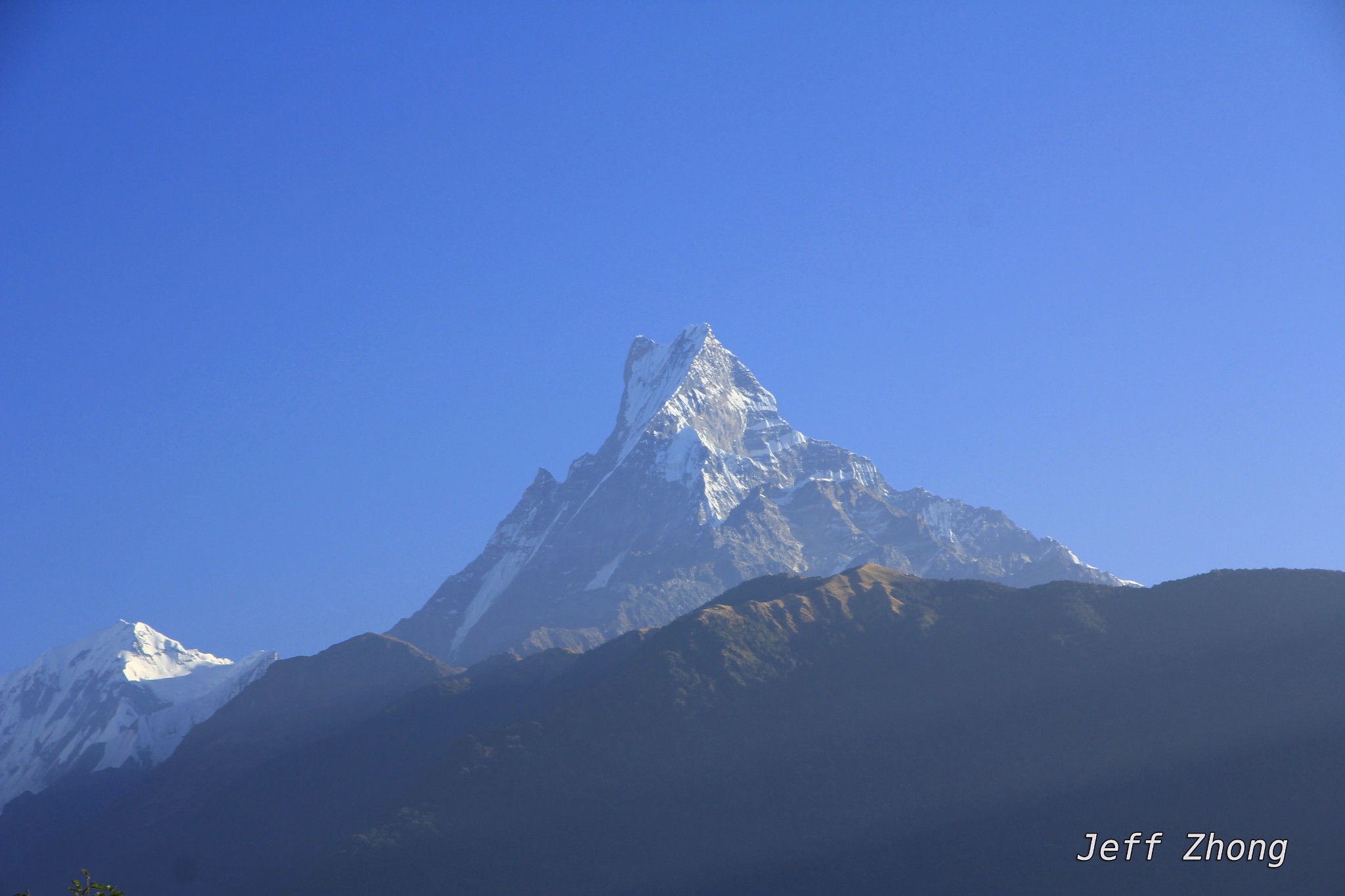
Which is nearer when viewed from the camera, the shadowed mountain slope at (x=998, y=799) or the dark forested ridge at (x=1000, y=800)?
the dark forested ridge at (x=1000, y=800)

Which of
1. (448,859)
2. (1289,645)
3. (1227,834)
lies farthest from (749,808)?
(1289,645)

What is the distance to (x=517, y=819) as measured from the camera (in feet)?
636

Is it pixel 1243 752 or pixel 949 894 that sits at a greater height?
pixel 1243 752

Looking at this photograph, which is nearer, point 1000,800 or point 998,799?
point 1000,800

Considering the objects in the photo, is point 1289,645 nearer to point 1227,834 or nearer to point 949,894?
point 1227,834

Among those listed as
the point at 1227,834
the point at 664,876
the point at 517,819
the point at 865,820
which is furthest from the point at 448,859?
the point at 1227,834

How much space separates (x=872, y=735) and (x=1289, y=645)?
6134cm

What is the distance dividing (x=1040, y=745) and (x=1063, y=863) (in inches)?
934

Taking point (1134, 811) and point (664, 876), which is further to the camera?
point (664, 876)

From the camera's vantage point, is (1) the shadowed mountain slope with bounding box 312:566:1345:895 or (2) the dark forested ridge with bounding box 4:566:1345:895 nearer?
(2) the dark forested ridge with bounding box 4:566:1345:895

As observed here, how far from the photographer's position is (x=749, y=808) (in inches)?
7318

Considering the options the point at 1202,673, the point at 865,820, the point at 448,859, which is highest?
the point at 1202,673

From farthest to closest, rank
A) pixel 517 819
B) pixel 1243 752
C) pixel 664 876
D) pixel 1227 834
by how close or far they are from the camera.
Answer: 1. pixel 517 819
2. pixel 664 876
3. pixel 1243 752
4. pixel 1227 834

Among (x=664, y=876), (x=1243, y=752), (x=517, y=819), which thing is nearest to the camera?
(x=1243, y=752)
